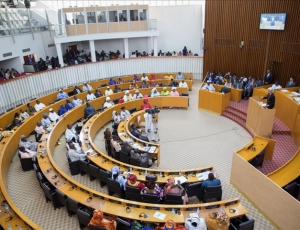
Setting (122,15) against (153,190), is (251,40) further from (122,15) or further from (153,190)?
(153,190)

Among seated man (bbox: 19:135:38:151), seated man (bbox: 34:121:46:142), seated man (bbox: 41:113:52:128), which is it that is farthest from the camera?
seated man (bbox: 41:113:52:128)

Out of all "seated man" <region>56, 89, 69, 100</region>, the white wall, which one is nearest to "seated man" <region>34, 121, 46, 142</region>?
"seated man" <region>56, 89, 69, 100</region>

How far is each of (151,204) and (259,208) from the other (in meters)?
3.03

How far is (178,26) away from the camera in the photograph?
2122cm

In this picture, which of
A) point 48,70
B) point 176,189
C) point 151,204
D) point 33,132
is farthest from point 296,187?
point 48,70

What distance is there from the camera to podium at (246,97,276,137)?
31.8ft

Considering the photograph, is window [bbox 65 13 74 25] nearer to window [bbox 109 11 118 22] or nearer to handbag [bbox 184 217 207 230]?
window [bbox 109 11 118 22]

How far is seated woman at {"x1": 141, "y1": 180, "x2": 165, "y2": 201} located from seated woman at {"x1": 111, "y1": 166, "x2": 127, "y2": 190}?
645 mm

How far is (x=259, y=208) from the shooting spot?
691 centimetres

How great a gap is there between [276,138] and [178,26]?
46.0 feet

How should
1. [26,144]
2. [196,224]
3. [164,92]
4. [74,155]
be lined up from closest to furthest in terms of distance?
[196,224] < [74,155] < [26,144] < [164,92]

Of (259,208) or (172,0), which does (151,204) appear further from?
(172,0)

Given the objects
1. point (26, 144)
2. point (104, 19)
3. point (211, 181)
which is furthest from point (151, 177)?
point (104, 19)

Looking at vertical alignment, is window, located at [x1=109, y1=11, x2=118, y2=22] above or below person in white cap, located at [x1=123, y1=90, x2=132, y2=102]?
above
